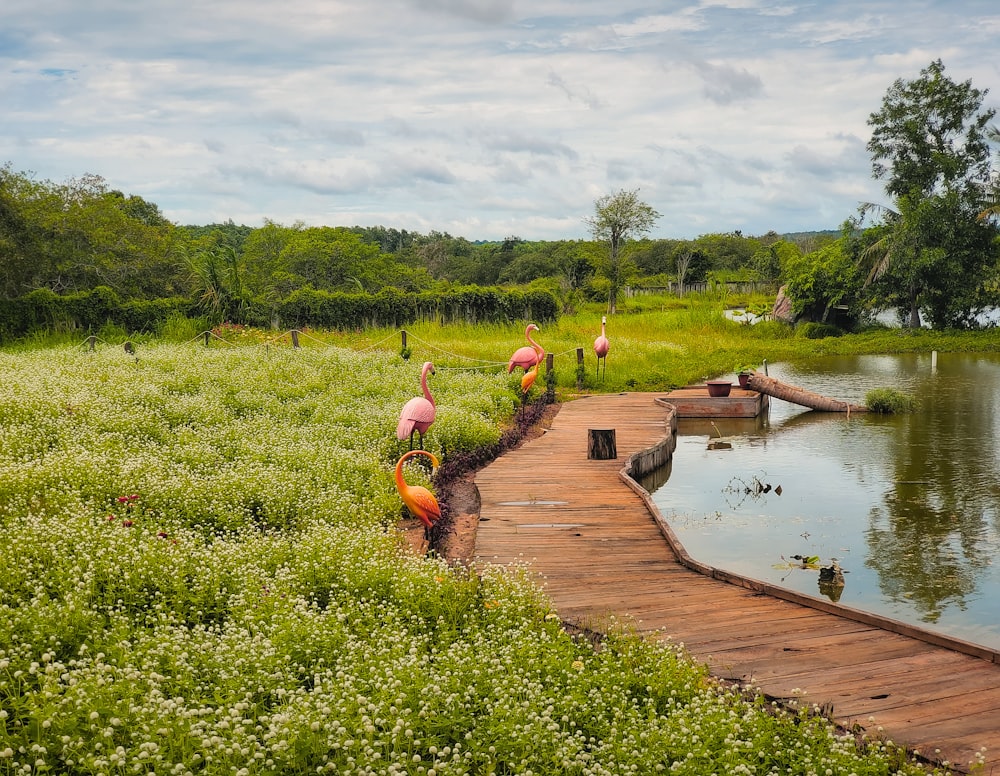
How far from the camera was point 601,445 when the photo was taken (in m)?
11.7

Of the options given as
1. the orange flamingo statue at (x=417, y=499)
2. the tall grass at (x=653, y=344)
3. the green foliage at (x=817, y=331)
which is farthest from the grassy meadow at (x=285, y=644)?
the green foliage at (x=817, y=331)

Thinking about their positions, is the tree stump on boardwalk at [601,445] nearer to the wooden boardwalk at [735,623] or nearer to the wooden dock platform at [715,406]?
the wooden boardwalk at [735,623]

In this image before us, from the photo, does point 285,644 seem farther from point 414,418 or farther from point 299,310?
point 299,310

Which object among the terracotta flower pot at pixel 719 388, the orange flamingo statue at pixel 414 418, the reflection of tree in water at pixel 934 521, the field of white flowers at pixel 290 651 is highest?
the orange flamingo statue at pixel 414 418

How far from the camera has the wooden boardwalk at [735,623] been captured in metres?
5.11

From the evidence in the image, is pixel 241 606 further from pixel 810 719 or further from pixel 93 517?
pixel 810 719

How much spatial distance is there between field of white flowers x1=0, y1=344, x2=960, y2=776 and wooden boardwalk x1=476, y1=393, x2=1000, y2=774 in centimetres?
49

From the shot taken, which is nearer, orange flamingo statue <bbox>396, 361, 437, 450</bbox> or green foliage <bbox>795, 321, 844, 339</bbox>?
orange flamingo statue <bbox>396, 361, 437, 450</bbox>

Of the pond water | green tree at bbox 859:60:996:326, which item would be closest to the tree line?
green tree at bbox 859:60:996:326

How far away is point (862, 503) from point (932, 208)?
22.9 meters

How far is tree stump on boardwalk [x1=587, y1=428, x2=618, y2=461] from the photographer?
1171 centimetres

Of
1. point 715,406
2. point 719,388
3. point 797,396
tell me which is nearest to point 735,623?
point 715,406

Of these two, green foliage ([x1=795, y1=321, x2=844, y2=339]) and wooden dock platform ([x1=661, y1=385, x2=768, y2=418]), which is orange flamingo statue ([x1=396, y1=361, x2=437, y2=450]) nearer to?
wooden dock platform ([x1=661, y1=385, x2=768, y2=418])

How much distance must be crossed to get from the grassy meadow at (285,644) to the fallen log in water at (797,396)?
8.41 metres
